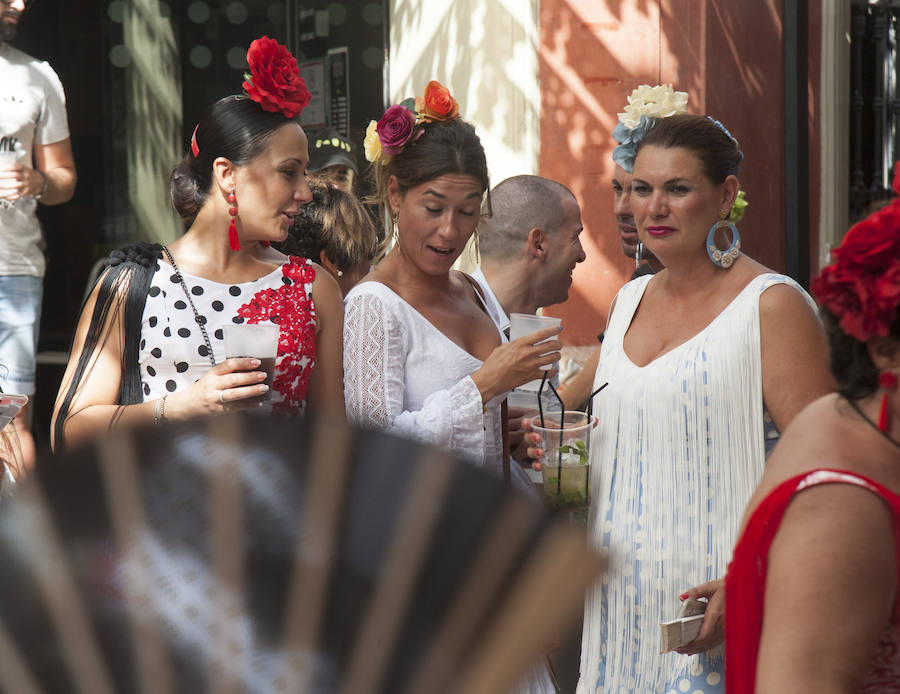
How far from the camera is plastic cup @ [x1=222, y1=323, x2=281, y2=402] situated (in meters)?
2.46

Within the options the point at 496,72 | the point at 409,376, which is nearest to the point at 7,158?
the point at 496,72

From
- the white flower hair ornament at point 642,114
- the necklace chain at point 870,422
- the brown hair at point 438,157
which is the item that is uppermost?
the white flower hair ornament at point 642,114

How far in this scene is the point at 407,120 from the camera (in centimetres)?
302

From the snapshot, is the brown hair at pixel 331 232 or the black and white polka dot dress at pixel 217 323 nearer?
the black and white polka dot dress at pixel 217 323

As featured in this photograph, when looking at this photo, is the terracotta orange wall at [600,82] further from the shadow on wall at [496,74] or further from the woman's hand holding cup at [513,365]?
the woman's hand holding cup at [513,365]

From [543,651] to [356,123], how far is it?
20.7 ft

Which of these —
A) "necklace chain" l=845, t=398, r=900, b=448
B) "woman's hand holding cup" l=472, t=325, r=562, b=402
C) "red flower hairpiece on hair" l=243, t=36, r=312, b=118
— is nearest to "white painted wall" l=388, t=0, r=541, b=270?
"red flower hairpiece on hair" l=243, t=36, r=312, b=118

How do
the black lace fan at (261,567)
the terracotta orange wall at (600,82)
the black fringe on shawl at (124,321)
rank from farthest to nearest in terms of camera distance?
the terracotta orange wall at (600,82), the black fringe on shawl at (124,321), the black lace fan at (261,567)

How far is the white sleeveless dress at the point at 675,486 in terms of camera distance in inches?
101

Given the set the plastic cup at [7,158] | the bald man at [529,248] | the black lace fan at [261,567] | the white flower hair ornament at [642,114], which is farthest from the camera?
the plastic cup at [7,158]

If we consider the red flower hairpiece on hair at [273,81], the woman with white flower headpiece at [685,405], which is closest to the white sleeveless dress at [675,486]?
the woman with white flower headpiece at [685,405]

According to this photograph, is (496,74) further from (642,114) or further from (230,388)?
(230,388)

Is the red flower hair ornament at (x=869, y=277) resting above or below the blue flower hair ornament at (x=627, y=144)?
below

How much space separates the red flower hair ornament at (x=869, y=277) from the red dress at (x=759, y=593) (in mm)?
212
